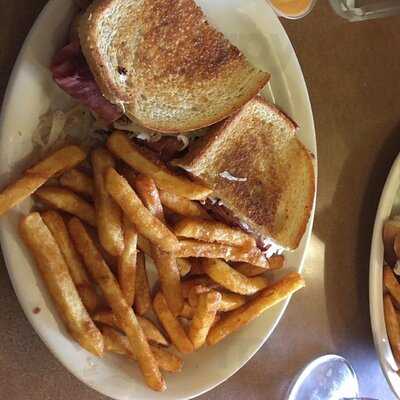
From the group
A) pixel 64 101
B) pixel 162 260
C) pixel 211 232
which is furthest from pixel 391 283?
pixel 64 101

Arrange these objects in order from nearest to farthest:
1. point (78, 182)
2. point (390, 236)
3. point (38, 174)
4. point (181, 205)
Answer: point (38, 174) → point (78, 182) → point (181, 205) → point (390, 236)

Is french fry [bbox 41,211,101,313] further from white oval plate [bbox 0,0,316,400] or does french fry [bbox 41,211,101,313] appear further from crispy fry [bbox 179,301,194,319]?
crispy fry [bbox 179,301,194,319]

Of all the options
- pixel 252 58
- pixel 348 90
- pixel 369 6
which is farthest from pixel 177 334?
pixel 369 6

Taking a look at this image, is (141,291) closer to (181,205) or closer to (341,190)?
(181,205)

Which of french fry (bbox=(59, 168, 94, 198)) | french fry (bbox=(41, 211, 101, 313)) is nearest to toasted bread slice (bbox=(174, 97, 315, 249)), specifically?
french fry (bbox=(59, 168, 94, 198))

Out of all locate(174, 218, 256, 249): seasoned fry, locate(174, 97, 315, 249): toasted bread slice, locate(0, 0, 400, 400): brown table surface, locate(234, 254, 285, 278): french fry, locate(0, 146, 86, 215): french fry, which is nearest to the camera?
locate(0, 146, 86, 215): french fry

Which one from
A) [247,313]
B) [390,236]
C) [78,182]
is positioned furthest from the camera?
[390,236]

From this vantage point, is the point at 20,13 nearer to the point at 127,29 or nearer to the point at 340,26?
the point at 127,29
